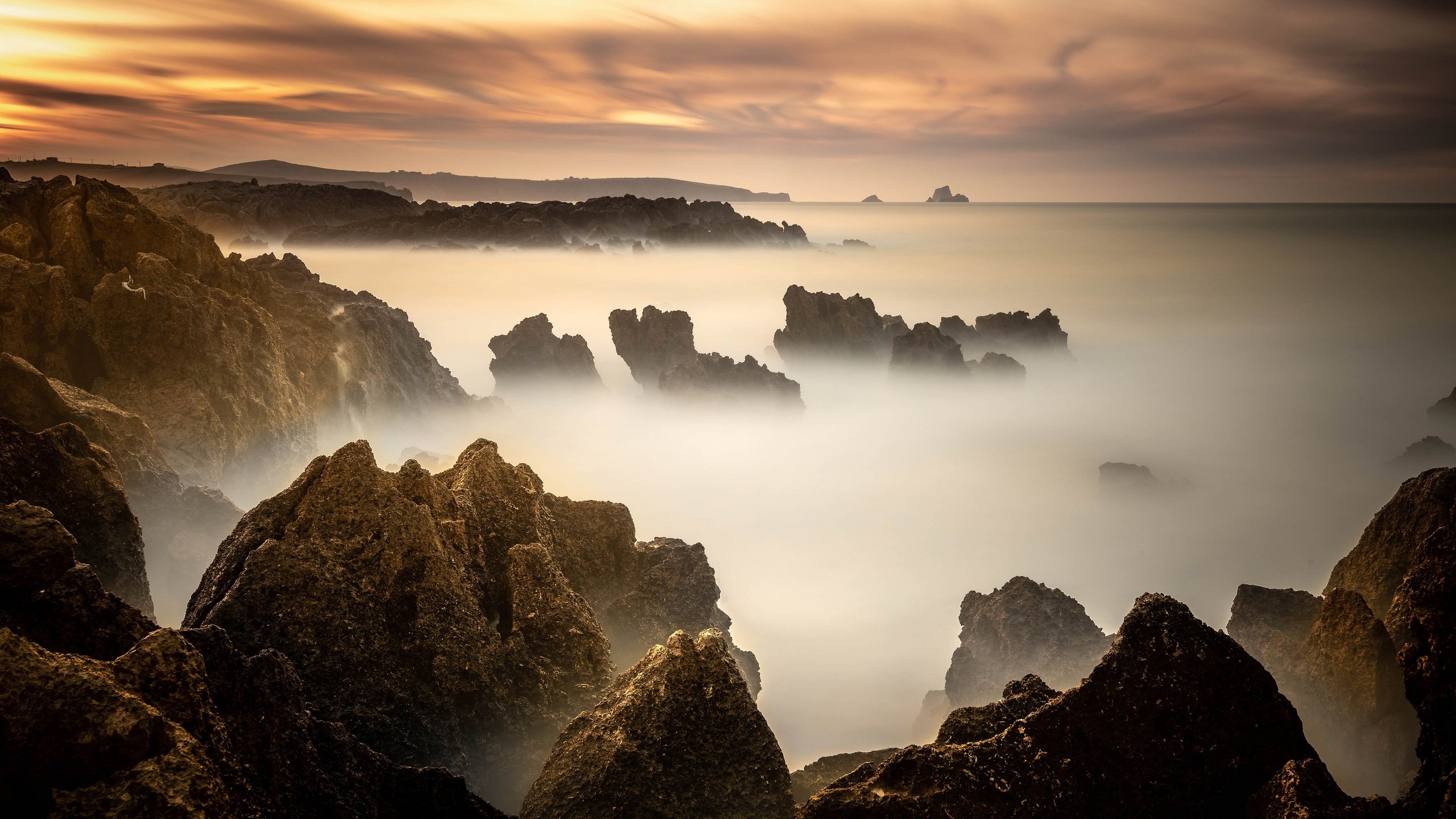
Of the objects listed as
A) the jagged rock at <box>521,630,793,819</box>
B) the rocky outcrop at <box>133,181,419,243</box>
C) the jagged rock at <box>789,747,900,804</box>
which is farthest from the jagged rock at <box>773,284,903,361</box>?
the rocky outcrop at <box>133,181,419,243</box>

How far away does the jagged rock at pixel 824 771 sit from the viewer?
431 inches

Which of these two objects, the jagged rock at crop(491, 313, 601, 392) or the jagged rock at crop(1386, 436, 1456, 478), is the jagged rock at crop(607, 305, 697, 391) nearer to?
the jagged rock at crop(491, 313, 601, 392)

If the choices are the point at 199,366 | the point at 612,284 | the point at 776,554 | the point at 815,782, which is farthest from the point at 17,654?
the point at 612,284

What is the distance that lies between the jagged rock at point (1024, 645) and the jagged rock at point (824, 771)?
8758 mm

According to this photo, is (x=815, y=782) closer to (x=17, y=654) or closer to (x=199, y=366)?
(x=17, y=654)

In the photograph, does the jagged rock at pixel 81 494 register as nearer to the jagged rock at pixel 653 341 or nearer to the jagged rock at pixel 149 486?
the jagged rock at pixel 149 486

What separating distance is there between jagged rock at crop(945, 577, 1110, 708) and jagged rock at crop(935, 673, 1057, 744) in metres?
10.9

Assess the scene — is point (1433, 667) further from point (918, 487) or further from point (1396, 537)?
point (918, 487)

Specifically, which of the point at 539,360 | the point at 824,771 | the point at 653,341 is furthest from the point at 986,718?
the point at 653,341

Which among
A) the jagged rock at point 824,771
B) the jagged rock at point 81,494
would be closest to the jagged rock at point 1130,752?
the jagged rock at point 824,771

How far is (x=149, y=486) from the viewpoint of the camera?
57.3 ft

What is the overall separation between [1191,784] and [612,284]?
599ft

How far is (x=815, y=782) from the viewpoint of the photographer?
11.2 metres

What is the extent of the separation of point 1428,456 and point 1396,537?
47636 mm
